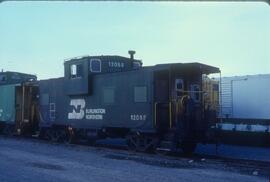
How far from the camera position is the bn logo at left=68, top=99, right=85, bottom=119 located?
18188 mm

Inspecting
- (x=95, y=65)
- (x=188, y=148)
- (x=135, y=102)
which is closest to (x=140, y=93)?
(x=135, y=102)

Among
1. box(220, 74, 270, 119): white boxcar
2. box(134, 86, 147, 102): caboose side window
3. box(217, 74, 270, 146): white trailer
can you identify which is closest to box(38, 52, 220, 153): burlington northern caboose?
box(134, 86, 147, 102): caboose side window

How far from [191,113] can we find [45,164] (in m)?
5.73

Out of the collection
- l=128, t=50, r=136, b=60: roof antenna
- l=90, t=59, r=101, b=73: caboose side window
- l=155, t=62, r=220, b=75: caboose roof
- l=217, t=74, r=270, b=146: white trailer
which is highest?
l=128, t=50, r=136, b=60: roof antenna

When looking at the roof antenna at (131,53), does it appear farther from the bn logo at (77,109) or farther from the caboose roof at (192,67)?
the caboose roof at (192,67)

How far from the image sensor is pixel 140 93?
50.2 feet

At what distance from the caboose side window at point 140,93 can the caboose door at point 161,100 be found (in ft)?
1.56

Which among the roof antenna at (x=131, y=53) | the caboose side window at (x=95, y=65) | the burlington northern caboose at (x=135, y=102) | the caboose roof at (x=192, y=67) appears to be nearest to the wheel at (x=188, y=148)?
the burlington northern caboose at (x=135, y=102)

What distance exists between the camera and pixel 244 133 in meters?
19.8

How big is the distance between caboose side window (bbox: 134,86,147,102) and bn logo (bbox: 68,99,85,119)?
142 inches

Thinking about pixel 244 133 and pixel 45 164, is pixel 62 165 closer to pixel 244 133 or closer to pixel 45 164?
pixel 45 164

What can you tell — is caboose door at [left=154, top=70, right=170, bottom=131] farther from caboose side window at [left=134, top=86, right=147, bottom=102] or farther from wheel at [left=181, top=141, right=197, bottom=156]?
wheel at [left=181, top=141, right=197, bottom=156]

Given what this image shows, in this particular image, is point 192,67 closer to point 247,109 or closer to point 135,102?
point 135,102

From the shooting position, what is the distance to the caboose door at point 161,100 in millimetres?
14742
